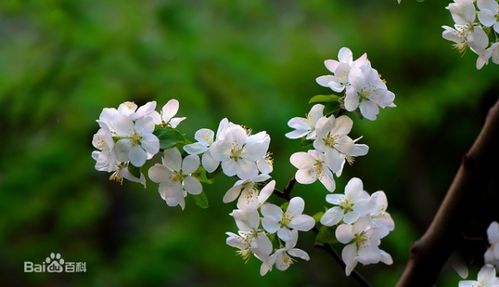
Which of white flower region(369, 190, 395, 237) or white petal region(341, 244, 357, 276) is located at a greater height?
white flower region(369, 190, 395, 237)

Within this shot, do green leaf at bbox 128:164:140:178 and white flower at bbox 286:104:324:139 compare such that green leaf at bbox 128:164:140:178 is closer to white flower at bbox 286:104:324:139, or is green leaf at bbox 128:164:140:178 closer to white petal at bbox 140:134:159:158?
white petal at bbox 140:134:159:158

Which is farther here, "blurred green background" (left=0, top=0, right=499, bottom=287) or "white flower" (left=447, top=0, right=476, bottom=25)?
"blurred green background" (left=0, top=0, right=499, bottom=287)

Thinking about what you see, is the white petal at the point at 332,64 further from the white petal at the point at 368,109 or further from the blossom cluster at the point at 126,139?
the blossom cluster at the point at 126,139

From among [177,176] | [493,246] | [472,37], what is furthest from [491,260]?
[177,176]

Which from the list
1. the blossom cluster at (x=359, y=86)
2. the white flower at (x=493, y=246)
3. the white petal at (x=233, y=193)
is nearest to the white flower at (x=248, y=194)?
the white petal at (x=233, y=193)

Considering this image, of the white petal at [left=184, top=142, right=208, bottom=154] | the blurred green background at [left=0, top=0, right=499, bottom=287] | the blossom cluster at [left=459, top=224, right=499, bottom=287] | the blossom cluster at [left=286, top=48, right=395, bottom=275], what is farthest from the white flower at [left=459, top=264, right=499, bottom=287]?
the blurred green background at [left=0, top=0, right=499, bottom=287]

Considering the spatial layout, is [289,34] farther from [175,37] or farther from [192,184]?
[192,184]
